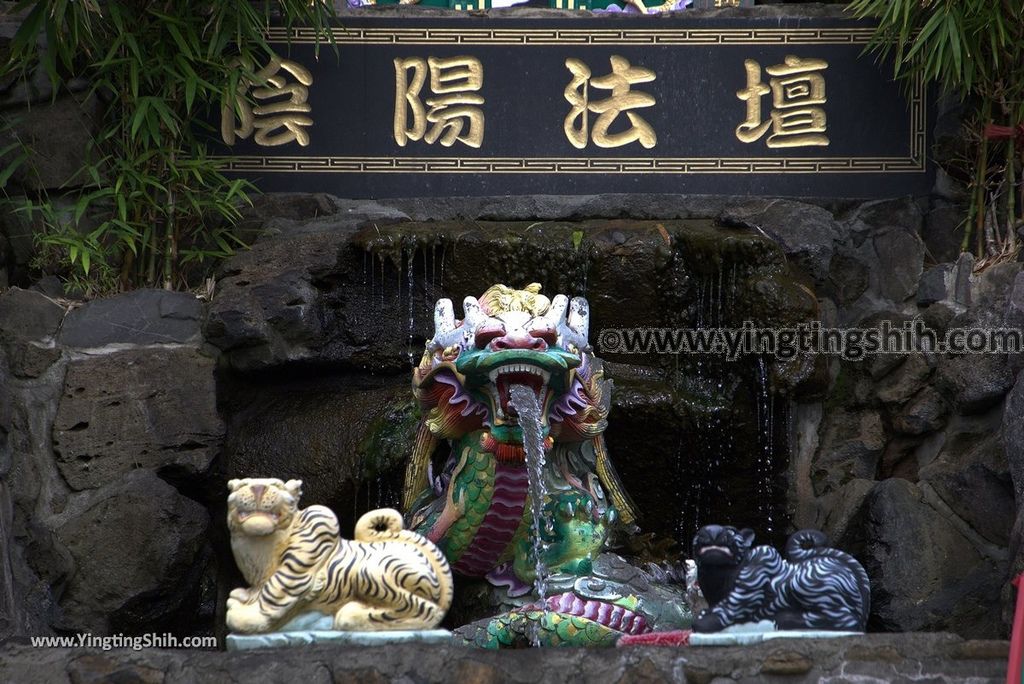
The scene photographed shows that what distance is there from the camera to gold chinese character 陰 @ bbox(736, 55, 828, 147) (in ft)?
30.4

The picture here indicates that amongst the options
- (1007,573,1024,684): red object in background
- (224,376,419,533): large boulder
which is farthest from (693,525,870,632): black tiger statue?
(224,376,419,533): large boulder

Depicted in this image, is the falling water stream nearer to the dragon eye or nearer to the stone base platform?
the dragon eye

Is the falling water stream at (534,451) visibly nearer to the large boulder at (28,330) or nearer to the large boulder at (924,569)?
the large boulder at (924,569)

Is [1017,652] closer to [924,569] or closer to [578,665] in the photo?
[578,665]

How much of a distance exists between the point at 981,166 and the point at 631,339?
222 cm

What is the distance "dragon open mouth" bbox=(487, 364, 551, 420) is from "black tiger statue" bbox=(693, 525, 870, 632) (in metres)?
1.42

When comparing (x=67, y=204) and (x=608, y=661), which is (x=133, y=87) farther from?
(x=608, y=661)

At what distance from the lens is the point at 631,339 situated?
854 cm

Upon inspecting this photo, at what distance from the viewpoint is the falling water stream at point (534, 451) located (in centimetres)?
669

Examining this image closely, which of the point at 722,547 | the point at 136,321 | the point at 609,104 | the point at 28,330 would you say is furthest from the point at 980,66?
the point at 28,330

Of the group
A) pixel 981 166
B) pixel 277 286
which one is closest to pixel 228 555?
pixel 277 286

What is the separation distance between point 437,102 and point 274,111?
0.94 m

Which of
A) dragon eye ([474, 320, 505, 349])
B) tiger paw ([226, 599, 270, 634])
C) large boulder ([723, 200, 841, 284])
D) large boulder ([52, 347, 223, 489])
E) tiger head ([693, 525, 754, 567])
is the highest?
large boulder ([723, 200, 841, 284])

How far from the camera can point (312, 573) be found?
5.50m
